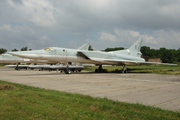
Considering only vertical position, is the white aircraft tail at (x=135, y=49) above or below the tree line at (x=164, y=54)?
below

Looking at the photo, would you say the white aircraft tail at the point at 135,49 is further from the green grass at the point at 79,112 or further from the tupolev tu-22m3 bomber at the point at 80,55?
the green grass at the point at 79,112

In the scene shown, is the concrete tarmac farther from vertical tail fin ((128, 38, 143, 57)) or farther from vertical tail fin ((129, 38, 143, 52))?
vertical tail fin ((129, 38, 143, 52))

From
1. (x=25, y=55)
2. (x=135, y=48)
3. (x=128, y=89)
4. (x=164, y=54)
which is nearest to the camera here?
(x=128, y=89)

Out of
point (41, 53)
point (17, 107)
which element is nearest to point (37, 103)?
point (17, 107)

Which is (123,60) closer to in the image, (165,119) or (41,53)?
(41,53)

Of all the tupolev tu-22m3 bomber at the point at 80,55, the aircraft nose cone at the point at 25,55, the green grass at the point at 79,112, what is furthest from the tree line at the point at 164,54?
the green grass at the point at 79,112

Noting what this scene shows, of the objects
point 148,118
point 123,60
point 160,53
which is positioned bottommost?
point 148,118

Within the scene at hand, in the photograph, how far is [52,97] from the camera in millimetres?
5164

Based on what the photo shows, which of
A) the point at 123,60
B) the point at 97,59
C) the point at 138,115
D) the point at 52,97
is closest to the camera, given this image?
the point at 138,115

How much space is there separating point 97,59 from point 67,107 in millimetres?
16211

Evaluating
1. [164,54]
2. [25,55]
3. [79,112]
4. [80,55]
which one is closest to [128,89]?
[79,112]

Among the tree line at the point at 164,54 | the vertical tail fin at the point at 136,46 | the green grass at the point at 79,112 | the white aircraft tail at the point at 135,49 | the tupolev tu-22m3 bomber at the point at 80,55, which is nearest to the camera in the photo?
the green grass at the point at 79,112

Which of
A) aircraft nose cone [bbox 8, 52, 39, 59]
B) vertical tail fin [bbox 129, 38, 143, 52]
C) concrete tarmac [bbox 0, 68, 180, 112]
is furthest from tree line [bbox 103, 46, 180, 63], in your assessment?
concrete tarmac [bbox 0, 68, 180, 112]

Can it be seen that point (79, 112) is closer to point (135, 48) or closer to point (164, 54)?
point (135, 48)
